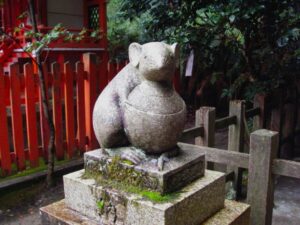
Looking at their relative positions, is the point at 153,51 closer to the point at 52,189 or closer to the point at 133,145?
the point at 133,145

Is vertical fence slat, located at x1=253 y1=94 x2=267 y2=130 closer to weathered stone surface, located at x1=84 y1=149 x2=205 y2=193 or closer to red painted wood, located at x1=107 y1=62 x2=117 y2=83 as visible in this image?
red painted wood, located at x1=107 y1=62 x2=117 y2=83

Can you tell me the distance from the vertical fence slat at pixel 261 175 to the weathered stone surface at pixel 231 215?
246 millimetres

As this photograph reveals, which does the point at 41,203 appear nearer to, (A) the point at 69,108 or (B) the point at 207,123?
(A) the point at 69,108

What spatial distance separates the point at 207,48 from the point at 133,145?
Result: 2.67 meters

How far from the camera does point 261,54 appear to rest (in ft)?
13.7

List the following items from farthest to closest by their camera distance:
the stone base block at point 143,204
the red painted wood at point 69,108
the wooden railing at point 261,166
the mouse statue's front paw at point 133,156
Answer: the red painted wood at point 69,108
the wooden railing at point 261,166
the mouse statue's front paw at point 133,156
the stone base block at point 143,204

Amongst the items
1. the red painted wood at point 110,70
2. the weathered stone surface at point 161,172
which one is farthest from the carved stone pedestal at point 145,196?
the red painted wood at point 110,70

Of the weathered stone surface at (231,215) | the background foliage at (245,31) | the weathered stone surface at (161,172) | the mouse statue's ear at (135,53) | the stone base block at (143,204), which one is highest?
the background foliage at (245,31)

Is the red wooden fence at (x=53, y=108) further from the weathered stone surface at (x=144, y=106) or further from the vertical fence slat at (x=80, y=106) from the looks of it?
the weathered stone surface at (x=144, y=106)

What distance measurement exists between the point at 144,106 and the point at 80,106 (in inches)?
119

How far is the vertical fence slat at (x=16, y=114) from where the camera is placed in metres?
4.03

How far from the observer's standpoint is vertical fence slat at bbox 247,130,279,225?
2482 mm

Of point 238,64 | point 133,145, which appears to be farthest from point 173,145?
point 238,64

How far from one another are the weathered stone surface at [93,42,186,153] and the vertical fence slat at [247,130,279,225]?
78cm
